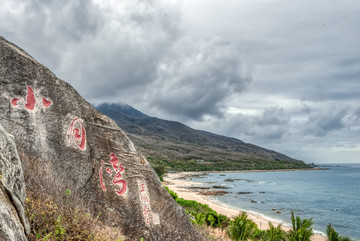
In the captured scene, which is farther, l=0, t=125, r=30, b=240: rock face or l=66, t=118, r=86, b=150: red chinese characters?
l=66, t=118, r=86, b=150: red chinese characters

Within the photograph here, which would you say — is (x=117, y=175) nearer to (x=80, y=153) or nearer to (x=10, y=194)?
(x=80, y=153)

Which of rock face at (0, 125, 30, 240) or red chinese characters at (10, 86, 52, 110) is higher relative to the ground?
red chinese characters at (10, 86, 52, 110)

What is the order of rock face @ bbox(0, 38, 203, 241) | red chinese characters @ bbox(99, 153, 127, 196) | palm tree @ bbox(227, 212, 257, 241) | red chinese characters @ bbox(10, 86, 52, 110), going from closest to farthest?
rock face @ bbox(0, 38, 203, 241), red chinese characters @ bbox(10, 86, 52, 110), red chinese characters @ bbox(99, 153, 127, 196), palm tree @ bbox(227, 212, 257, 241)

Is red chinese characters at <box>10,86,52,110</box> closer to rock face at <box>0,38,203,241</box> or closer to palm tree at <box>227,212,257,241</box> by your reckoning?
rock face at <box>0,38,203,241</box>

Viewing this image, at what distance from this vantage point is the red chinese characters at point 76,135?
7320 mm

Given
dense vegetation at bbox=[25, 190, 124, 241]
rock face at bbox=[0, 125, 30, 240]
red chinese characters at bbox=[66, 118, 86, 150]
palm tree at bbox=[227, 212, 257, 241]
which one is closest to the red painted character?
red chinese characters at bbox=[66, 118, 86, 150]

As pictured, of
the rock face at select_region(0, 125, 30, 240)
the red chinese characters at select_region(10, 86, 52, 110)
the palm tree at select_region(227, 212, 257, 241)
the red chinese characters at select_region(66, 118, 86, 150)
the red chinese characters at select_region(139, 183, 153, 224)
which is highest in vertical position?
the red chinese characters at select_region(10, 86, 52, 110)

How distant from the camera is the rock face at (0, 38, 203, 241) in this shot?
688cm

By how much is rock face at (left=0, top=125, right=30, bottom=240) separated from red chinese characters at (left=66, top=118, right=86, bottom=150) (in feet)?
8.34

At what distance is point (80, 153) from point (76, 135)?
491 mm

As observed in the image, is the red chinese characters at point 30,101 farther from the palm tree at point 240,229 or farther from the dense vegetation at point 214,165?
the dense vegetation at point 214,165

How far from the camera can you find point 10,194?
13.6ft

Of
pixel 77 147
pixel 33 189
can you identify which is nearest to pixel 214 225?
pixel 77 147

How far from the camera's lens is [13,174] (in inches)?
175
